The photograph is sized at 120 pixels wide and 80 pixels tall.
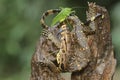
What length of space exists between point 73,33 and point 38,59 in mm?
217

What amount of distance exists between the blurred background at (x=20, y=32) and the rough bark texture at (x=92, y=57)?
2689 mm

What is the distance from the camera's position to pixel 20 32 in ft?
28.7

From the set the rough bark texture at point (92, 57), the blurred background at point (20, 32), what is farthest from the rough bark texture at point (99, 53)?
the blurred background at point (20, 32)

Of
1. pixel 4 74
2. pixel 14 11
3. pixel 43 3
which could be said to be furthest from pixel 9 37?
pixel 43 3

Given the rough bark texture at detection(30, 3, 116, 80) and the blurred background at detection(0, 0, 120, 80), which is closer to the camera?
the rough bark texture at detection(30, 3, 116, 80)

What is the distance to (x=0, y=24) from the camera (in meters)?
10.2

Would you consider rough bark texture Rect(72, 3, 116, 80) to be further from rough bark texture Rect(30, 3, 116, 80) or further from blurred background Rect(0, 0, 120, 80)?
blurred background Rect(0, 0, 120, 80)

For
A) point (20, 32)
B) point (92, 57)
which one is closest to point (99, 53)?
point (92, 57)

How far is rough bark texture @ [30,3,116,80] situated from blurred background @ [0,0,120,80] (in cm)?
269

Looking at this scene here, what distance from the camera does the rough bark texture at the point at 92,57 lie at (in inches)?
123

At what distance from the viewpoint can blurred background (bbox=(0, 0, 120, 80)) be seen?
7.67m

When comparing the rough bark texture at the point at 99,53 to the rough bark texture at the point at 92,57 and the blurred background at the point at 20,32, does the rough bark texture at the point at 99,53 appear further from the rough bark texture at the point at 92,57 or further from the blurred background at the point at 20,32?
the blurred background at the point at 20,32

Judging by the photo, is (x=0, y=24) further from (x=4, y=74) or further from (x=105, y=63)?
(x=105, y=63)

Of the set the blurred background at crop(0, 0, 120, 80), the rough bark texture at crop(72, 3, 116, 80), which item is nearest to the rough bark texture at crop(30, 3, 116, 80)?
the rough bark texture at crop(72, 3, 116, 80)
